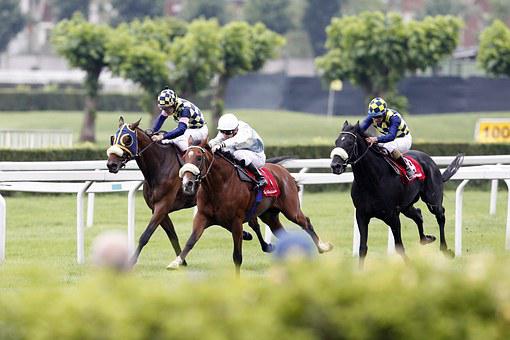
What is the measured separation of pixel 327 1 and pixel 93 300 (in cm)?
7120

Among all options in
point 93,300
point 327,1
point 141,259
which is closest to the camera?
point 93,300

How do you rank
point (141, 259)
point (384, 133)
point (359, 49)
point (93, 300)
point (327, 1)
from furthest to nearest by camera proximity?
point (327, 1), point (359, 49), point (141, 259), point (384, 133), point (93, 300)

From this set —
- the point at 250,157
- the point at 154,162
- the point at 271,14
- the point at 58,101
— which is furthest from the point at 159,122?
the point at 271,14

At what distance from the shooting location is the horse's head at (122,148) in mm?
9789

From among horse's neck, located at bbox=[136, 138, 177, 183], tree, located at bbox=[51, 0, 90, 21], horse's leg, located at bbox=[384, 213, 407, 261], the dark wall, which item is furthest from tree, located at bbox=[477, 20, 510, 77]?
tree, located at bbox=[51, 0, 90, 21]

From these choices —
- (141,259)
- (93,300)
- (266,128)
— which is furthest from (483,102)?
(93,300)

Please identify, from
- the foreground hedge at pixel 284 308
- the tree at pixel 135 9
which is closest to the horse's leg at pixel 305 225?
the foreground hedge at pixel 284 308

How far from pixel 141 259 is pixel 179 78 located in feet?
61.5

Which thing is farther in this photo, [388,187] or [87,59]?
[87,59]

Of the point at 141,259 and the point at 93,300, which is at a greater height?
the point at 93,300

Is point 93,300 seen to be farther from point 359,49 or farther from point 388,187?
point 359,49

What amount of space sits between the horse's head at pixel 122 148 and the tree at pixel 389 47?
18283mm

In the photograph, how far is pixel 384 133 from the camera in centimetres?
1012

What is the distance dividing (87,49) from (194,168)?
20050 millimetres
